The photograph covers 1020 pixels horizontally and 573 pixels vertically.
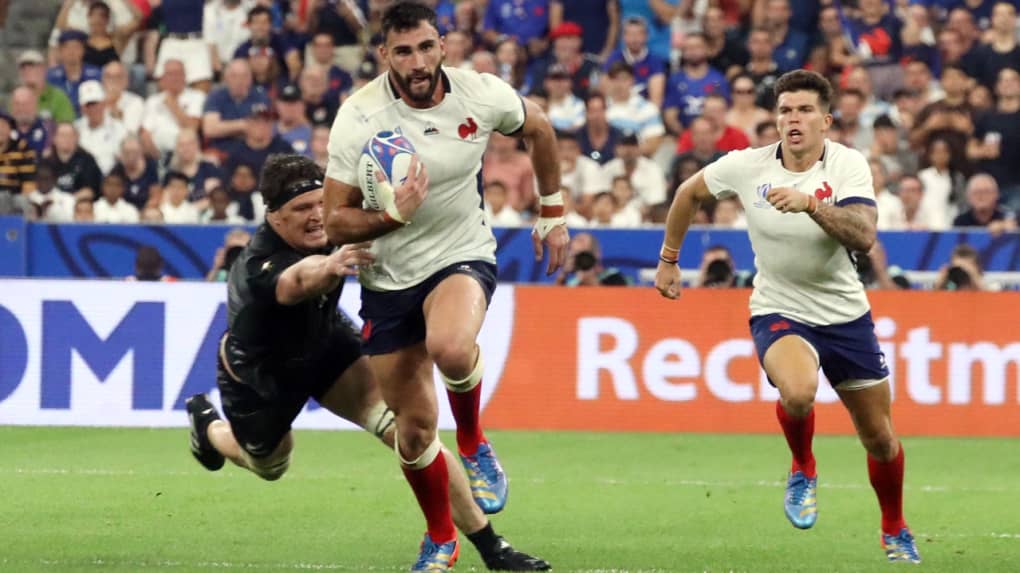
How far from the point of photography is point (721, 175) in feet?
30.6

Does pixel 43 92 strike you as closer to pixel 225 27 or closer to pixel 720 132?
pixel 225 27

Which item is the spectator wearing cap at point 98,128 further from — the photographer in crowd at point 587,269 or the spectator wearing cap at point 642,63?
the photographer in crowd at point 587,269

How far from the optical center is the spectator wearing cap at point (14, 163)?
18.0m

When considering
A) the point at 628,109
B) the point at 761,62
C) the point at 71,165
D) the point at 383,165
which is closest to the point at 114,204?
the point at 71,165

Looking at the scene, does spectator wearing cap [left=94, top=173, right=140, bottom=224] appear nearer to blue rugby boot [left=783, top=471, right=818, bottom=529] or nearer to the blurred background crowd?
the blurred background crowd

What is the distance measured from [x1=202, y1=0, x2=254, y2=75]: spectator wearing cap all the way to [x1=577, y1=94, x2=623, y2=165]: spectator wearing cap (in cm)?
425

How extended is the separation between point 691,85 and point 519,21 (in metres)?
2.25

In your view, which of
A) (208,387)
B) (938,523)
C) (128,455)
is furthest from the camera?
(208,387)

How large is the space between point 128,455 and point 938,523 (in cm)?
597

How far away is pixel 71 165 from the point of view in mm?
18297

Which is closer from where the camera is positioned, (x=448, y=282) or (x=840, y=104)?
(x=448, y=282)

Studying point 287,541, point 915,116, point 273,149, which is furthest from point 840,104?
point 287,541

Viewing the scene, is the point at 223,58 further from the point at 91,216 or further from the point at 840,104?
the point at 840,104

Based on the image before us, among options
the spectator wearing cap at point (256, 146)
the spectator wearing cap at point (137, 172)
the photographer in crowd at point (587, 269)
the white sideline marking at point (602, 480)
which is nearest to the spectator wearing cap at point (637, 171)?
the photographer in crowd at point (587, 269)
